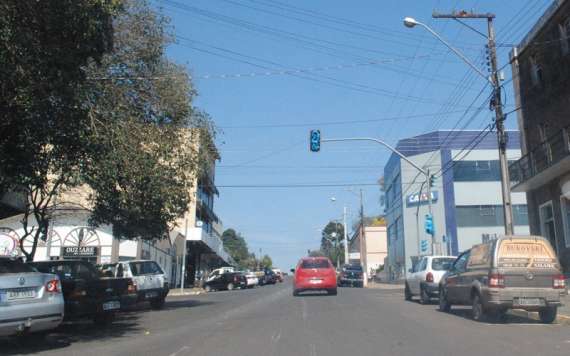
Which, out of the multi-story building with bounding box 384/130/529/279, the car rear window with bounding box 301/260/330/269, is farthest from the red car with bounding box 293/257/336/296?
the multi-story building with bounding box 384/130/529/279

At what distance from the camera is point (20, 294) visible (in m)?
9.91

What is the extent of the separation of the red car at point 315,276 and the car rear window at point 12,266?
617 inches

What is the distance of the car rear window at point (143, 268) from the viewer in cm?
2020

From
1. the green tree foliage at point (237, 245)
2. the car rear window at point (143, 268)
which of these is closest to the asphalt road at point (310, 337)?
the car rear window at point (143, 268)

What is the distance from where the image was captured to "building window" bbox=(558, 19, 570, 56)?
2192cm

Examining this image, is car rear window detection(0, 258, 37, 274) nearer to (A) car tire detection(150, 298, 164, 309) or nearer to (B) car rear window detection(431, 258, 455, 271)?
(A) car tire detection(150, 298, 164, 309)

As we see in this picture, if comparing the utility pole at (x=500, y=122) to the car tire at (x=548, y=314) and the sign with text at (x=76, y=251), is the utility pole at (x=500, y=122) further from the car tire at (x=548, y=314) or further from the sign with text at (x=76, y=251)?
the sign with text at (x=76, y=251)

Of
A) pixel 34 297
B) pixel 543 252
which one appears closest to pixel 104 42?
pixel 34 297

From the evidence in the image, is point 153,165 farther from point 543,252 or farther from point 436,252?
point 436,252

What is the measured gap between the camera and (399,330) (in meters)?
11.7

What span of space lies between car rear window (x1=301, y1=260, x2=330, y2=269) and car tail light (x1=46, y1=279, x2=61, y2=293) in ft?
51.0

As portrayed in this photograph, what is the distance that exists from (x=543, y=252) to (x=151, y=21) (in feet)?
36.7

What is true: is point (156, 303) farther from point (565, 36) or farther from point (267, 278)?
point (267, 278)

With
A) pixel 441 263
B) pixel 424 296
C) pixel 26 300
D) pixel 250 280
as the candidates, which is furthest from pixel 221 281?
pixel 26 300
